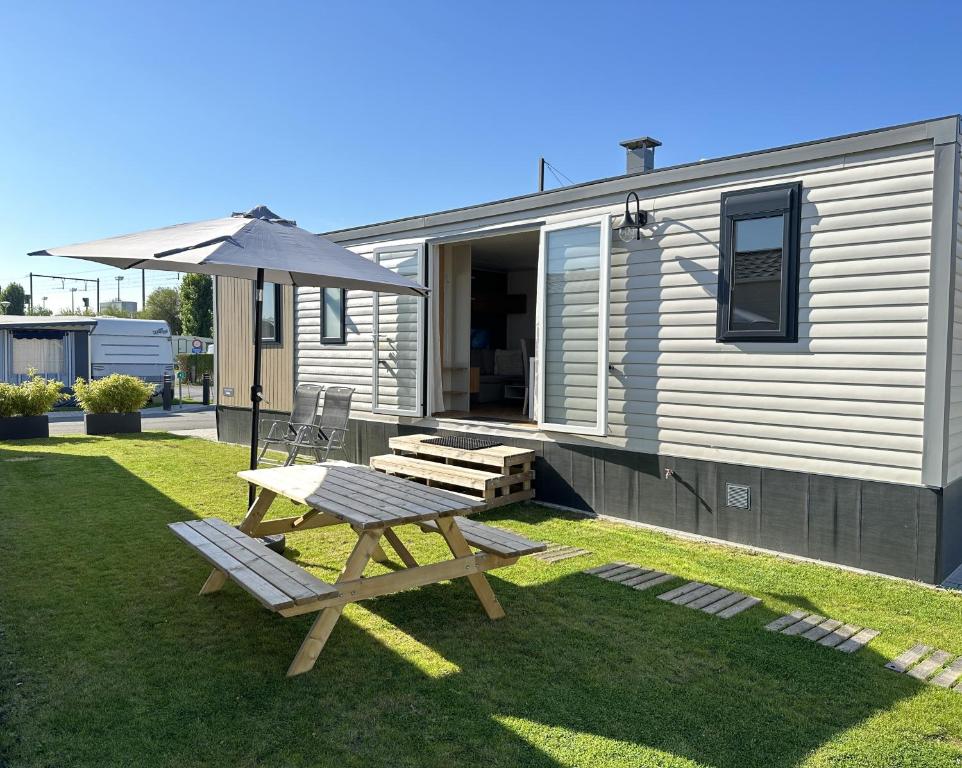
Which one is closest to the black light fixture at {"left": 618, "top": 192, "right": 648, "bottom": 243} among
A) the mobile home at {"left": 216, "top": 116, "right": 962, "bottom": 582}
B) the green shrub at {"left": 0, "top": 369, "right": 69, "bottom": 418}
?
the mobile home at {"left": 216, "top": 116, "right": 962, "bottom": 582}

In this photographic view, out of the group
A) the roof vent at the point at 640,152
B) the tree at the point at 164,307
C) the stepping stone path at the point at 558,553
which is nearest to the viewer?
the stepping stone path at the point at 558,553

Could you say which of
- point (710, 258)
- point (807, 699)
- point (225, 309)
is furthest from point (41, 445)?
point (807, 699)

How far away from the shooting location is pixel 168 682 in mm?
2557

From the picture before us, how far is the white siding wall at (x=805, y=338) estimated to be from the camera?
405 cm

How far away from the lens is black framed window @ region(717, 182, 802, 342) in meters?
4.47

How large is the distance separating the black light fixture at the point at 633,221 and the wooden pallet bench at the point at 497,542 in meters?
2.87

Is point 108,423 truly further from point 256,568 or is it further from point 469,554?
point 469,554

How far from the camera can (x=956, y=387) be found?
13.8 ft

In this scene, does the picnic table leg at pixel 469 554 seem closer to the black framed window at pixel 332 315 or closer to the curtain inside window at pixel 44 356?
the black framed window at pixel 332 315

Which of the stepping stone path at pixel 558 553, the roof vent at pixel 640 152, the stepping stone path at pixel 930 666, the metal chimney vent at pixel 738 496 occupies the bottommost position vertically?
the stepping stone path at pixel 930 666

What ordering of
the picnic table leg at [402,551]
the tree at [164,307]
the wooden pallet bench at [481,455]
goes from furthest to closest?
the tree at [164,307], the wooden pallet bench at [481,455], the picnic table leg at [402,551]

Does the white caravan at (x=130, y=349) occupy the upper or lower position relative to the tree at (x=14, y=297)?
lower

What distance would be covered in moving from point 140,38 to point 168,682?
10083 millimetres

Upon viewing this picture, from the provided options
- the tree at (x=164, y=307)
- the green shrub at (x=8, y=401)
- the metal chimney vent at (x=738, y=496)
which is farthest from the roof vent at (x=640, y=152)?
the tree at (x=164, y=307)
